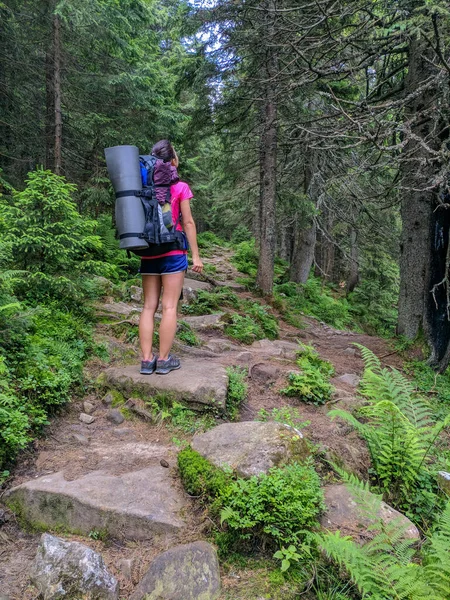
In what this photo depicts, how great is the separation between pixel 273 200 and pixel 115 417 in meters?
7.79

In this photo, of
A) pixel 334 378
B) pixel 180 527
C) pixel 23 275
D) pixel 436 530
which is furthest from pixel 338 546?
pixel 23 275

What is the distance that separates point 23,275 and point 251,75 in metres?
7.80

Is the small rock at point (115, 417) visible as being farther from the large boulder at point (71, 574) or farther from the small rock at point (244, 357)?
the small rock at point (244, 357)

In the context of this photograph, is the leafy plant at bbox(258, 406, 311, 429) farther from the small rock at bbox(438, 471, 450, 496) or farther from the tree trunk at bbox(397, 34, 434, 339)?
the tree trunk at bbox(397, 34, 434, 339)

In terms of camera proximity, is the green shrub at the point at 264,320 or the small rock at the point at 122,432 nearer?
the small rock at the point at 122,432

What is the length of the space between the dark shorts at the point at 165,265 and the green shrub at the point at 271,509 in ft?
7.81

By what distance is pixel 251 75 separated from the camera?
9828 millimetres

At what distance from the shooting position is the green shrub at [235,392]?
152 inches

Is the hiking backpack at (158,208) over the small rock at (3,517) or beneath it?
over

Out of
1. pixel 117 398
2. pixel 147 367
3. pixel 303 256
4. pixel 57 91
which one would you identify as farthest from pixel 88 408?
pixel 303 256

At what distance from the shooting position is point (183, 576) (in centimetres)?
207

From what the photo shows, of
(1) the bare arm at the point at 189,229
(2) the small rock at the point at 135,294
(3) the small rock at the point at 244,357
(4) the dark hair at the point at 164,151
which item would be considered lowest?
(3) the small rock at the point at 244,357

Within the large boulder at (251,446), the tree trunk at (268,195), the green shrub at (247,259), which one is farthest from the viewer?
the green shrub at (247,259)

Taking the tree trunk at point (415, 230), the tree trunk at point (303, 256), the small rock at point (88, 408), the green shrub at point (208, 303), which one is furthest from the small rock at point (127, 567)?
the tree trunk at point (303, 256)
